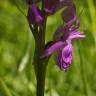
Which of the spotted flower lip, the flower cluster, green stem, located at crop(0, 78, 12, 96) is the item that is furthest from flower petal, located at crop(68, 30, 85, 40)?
green stem, located at crop(0, 78, 12, 96)

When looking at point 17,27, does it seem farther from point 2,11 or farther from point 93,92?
point 93,92

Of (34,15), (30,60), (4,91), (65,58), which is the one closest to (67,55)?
(65,58)

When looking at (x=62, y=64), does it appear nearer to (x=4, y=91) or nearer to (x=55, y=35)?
(x=55, y=35)

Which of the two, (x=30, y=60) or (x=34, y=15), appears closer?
(x=34, y=15)

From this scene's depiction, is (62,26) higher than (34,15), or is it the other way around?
(34,15)

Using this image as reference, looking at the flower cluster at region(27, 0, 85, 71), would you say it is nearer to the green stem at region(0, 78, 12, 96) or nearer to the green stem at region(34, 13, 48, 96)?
the green stem at region(34, 13, 48, 96)

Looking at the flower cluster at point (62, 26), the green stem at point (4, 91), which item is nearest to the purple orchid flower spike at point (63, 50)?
the flower cluster at point (62, 26)
